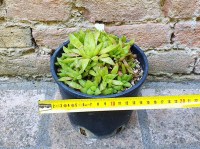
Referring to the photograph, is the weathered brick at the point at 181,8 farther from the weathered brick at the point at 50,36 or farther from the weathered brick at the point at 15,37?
the weathered brick at the point at 15,37

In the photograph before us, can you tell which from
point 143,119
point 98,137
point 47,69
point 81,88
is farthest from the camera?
point 47,69

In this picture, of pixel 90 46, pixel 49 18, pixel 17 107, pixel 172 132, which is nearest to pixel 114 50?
pixel 90 46

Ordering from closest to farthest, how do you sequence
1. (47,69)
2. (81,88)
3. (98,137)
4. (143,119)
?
(81,88)
(98,137)
(143,119)
(47,69)

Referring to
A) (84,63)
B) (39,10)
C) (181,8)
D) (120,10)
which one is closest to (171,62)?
(181,8)

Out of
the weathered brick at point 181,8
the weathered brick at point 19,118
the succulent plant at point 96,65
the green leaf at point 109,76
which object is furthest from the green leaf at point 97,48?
the weathered brick at point 19,118

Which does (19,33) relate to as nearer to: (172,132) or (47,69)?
(47,69)
